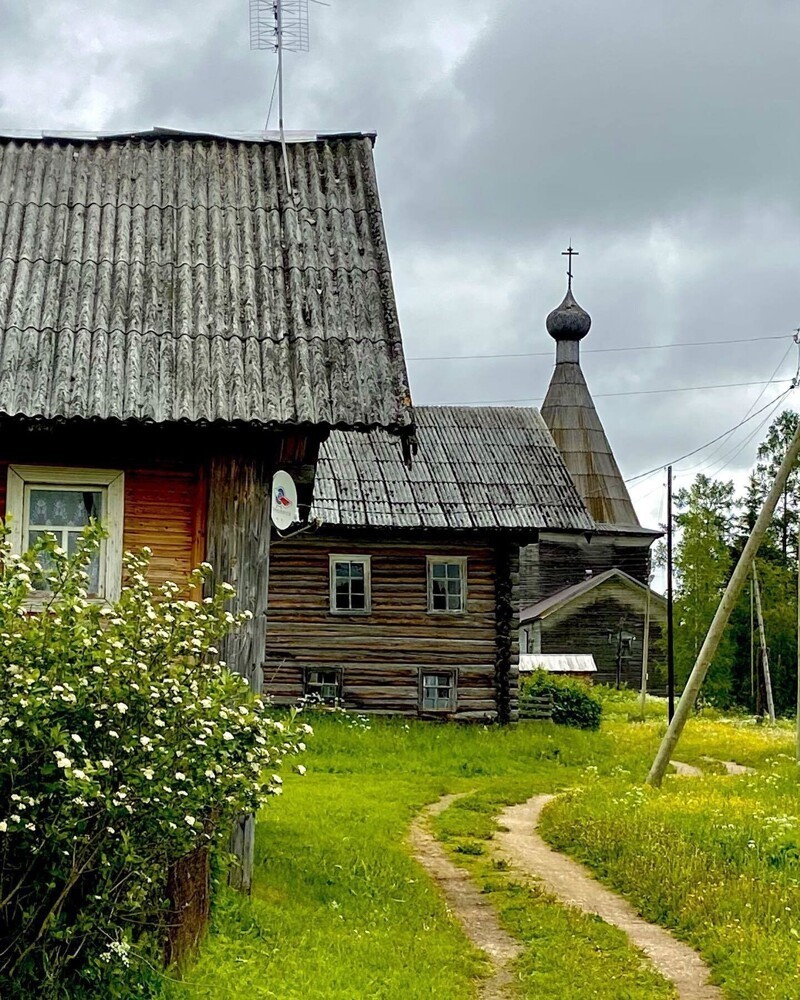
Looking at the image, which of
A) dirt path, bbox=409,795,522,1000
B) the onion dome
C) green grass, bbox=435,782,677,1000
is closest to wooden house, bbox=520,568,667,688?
the onion dome

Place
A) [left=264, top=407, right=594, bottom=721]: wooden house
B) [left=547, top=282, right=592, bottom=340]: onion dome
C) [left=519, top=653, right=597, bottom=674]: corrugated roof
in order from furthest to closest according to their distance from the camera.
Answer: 1. [left=547, top=282, right=592, bottom=340]: onion dome
2. [left=519, top=653, right=597, bottom=674]: corrugated roof
3. [left=264, top=407, right=594, bottom=721]: wooden house

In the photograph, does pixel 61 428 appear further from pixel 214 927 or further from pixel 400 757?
pixel 400 757

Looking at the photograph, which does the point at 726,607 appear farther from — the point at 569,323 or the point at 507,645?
the point at 569,323

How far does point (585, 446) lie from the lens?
147ft

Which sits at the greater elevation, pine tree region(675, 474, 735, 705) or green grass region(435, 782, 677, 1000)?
pine tree region(675, 474, 735, 705)

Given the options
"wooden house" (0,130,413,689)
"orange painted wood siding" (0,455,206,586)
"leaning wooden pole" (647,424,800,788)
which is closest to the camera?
"wooden house" (0,130,413,689)

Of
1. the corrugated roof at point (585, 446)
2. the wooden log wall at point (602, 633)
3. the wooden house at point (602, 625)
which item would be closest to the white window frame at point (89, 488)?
the wooden house at point (602, 625)

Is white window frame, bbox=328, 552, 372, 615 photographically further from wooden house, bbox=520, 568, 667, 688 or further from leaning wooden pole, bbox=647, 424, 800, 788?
wooden house, bbox=520, 568, 667, 688

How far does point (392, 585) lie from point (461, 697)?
251 cm

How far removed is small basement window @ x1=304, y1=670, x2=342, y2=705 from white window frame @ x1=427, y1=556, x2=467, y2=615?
7.25 feet

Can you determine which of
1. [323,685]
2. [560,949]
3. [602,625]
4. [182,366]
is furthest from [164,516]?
[602,625]

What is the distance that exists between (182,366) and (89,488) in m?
1.20

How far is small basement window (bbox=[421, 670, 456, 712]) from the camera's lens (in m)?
22.5

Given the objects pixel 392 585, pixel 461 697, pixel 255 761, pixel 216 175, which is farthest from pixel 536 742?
pixel 255 761
